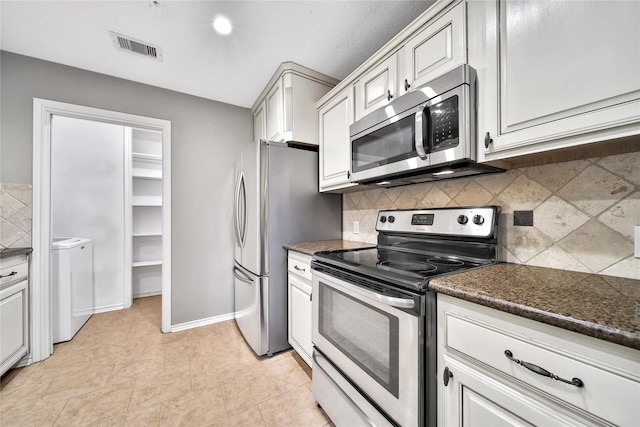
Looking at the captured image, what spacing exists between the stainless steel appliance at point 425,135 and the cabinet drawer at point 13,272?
2566 mm

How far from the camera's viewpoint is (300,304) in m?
1.84

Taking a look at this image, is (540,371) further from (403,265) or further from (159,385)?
(159,385)

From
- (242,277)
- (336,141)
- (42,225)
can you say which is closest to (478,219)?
(336,141)

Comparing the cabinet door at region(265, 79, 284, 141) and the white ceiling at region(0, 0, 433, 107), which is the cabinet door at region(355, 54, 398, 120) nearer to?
the white ceiling at region(0, 0, 433, 107)

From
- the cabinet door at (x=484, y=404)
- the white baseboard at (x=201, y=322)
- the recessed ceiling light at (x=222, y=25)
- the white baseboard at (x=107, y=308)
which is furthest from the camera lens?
the white baseboard at (x=107, y=308)

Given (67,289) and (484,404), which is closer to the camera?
(484,404)

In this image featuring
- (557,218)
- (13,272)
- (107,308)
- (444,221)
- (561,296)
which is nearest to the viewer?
(561,296)

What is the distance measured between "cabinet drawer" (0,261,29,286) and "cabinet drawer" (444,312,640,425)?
2.79m

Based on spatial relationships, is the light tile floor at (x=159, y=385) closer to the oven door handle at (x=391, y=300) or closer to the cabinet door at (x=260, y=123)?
the oven door handle at (x=391, y=300)

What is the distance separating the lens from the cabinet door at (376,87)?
1.45 meters

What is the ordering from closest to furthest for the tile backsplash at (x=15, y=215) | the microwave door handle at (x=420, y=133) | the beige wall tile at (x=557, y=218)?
the beige wall tile at (x=557, y=218) → the microwave door handle at (x=420, y=133) → the tile backsplash at (x=15, y=215)

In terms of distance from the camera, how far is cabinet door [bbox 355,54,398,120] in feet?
4.75

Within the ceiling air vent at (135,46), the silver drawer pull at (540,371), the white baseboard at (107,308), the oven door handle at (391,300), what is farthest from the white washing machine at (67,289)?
the silver drawer pull at (540,371)

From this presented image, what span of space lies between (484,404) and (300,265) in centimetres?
128
